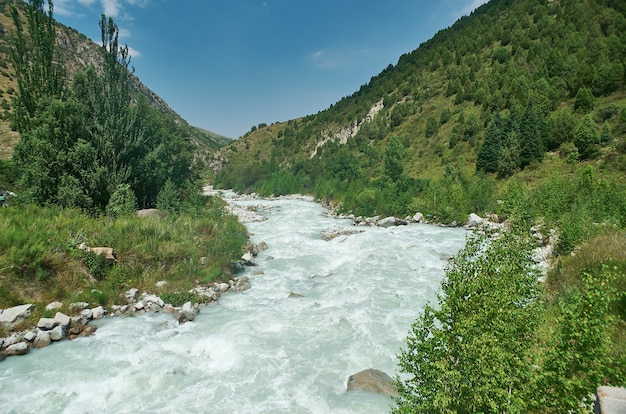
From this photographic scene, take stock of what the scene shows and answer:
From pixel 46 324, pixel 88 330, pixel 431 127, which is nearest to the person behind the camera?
pixel 46 324

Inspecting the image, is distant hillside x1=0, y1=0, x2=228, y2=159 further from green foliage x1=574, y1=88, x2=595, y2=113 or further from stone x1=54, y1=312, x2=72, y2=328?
green foliage x1=574, y1=88, x2=595, y2=113

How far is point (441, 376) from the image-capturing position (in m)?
4.61

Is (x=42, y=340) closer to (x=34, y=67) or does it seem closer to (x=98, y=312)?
(x=98, y=312)

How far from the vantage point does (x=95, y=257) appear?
45.1 ft

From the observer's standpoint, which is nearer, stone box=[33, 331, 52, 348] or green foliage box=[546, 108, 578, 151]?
stone box=[33, 331, 52, 348]

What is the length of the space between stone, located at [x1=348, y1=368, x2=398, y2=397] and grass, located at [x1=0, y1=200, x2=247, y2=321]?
912 centimetres

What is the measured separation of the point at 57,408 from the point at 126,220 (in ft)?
35.6

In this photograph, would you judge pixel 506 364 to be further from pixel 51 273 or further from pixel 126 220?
pixel 126 220

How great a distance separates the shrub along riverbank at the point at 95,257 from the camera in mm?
11906

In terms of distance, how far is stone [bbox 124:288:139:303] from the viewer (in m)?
13.4

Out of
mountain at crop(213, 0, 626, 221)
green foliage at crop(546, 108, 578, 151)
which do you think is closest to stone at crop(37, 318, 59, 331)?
mountain at crop(213, 0, 626, 221)

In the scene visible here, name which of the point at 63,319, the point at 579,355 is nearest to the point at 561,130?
the point at 579,355

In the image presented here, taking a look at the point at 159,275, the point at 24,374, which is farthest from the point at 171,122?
the point at 24,374

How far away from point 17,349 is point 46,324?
3.73ft
